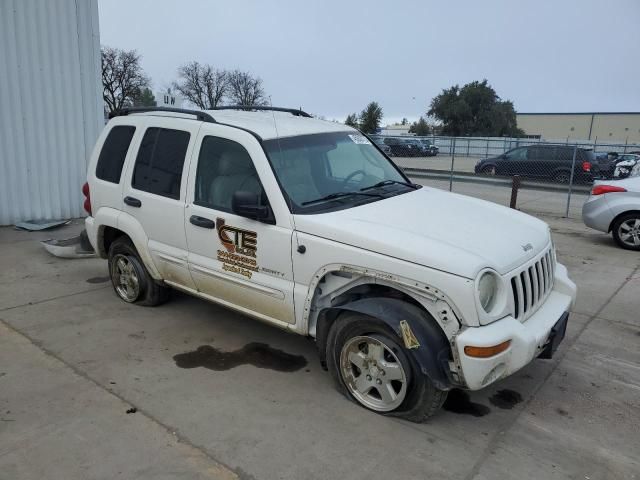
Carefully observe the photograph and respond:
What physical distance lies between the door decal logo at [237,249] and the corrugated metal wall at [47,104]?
664cm

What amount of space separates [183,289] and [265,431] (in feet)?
6.12

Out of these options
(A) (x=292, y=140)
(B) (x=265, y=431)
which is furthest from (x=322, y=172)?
(B) (x=265, y=431)

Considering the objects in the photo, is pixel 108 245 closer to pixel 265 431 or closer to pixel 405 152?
pixel 265 431

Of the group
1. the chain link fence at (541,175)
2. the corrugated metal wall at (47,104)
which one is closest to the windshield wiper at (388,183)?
the corrugated metal wall at (47,104)

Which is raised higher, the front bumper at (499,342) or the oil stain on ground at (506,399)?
the front bumper at (499,342)

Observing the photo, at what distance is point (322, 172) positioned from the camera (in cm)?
421

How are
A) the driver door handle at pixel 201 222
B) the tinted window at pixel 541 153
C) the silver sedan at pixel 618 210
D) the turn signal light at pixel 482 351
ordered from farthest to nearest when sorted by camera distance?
the tinted window at pixel 541 153 → the silver sedan at pixel 618 210 → the driver door handle at pixel 201 222 → the turn signal light at pixel 482 351

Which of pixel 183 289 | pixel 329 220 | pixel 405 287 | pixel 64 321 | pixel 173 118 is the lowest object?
pixel 64 321

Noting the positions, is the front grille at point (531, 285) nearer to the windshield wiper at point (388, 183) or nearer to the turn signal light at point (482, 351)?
the turn signal light at point (482, 351)

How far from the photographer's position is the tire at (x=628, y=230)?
27.8 feet

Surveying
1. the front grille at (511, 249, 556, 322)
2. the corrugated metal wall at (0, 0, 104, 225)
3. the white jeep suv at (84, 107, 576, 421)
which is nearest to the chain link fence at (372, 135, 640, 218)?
the corrugated metal wall at (0, 0, 104, 225)

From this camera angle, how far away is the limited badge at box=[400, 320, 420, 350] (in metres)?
3.13

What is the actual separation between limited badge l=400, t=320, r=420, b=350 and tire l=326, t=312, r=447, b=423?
82 millimetres

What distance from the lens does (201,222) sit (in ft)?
13.9
